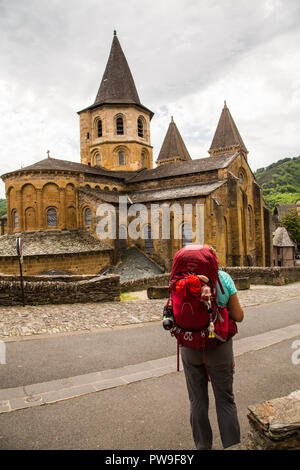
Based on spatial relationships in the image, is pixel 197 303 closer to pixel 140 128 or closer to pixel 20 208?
pixel 20 208

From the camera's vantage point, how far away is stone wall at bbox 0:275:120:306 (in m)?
10.6

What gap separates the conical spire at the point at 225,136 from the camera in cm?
Result: 4141

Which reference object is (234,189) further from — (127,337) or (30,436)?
(30,436)

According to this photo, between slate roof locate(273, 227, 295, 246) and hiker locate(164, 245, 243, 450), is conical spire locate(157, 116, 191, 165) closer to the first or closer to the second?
slate roof locate(273, 227, 295, 246)

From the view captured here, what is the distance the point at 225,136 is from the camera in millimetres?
41969

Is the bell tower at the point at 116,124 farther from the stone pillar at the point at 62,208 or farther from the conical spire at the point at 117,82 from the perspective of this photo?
the stone pillar at the point at 62,208

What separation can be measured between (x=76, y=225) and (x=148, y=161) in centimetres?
1386

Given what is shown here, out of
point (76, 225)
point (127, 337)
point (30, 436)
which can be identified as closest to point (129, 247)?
point (76, 225)

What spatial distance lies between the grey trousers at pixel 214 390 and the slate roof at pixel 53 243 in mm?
22221

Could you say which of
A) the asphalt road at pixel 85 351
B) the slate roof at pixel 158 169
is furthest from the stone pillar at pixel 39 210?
the asphalt road at pixel 85 351

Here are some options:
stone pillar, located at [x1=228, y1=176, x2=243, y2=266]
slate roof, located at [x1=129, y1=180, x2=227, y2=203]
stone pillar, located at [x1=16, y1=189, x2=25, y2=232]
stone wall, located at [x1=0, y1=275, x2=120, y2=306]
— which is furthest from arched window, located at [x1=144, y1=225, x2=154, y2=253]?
stone wall, located at [x1=0, y1=275, x2=120, y2=306]

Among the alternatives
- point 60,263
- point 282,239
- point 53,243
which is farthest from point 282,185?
point 60,263

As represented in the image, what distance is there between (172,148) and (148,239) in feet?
70.4

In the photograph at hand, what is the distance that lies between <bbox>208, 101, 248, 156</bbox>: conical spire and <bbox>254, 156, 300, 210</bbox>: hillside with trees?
82.6 m
